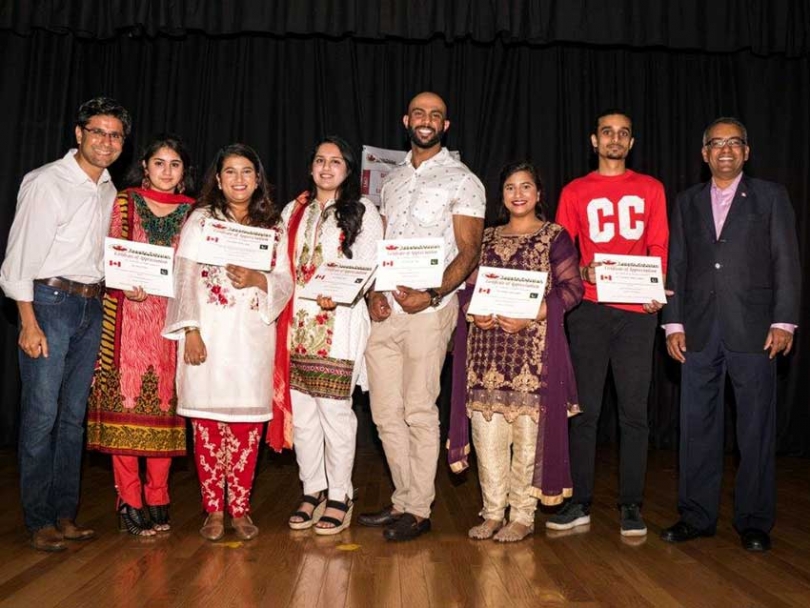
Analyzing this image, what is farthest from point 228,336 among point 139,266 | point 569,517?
point 569,517

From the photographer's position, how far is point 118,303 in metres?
3.47

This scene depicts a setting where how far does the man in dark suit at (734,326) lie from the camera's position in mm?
3516

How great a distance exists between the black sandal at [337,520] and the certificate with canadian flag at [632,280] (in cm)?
145

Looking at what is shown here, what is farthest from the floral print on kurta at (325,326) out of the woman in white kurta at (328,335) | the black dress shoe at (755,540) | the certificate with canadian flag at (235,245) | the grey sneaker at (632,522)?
the black dress shoe at (755,540)

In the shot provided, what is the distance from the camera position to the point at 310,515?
370 cm

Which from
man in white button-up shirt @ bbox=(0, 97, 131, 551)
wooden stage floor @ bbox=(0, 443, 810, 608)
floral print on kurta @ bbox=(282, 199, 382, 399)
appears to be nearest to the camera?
wooden stage floor @ bbox=(0, 443, 810, 608)

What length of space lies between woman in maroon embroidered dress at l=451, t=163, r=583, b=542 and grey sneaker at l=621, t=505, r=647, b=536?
34cm

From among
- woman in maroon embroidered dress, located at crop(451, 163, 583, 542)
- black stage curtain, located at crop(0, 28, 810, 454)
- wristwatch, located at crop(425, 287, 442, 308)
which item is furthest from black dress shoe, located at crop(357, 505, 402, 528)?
black stage curtain, located at crop(0, 28, 810, 454)

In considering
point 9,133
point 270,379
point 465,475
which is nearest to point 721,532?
point 465,475

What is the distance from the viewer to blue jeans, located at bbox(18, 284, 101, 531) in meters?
3.28

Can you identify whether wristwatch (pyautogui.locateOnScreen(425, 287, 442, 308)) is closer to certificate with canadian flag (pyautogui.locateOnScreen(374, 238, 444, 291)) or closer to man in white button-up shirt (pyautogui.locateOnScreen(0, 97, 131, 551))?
certificate with canadian flag (pyautogui.locateOnScreen(374, 238, 444, 291))

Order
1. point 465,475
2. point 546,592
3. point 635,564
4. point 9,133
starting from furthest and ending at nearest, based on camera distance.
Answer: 1. point 9,133
2. point 465,475
3. point 635,564
4. point 546,592

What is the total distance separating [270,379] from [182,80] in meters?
3.66

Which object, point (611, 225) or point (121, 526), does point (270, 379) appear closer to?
point (121, 526)
